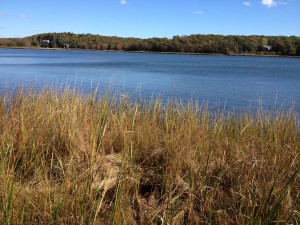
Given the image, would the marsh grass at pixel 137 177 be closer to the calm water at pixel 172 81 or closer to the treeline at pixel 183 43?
the calm water at pixel 172 81

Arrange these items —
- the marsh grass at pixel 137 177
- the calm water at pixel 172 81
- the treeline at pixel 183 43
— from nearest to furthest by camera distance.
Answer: the marsh grass at pixel 137 177, the calm water at pixel 172 81, the treeline at pixel 183 43

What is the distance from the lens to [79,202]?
2811 mm

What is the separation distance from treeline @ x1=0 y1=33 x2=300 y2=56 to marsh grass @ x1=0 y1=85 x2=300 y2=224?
9590 centimetres

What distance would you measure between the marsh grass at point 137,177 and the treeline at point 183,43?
95.9 meters

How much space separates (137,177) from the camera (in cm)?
343

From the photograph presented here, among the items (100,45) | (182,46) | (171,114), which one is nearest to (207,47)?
(182,46)

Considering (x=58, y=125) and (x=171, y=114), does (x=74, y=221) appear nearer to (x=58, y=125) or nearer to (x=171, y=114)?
(x=58, y=125)

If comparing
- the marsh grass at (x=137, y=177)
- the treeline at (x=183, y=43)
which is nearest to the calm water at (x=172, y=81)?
the marsh grass at (x=137, y=177)

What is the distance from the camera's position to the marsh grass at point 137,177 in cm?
279

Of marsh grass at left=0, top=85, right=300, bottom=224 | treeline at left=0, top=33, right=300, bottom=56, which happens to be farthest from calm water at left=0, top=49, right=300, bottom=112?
treeline at left=0, top=33, right=300, bottom=56

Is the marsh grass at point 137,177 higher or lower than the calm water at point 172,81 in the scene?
higher

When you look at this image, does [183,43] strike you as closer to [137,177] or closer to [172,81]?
[172,81]

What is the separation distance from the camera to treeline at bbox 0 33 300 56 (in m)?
99.9

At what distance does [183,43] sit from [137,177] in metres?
113
